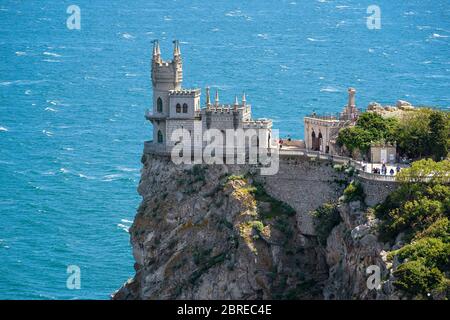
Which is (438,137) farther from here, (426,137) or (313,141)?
(313,141)

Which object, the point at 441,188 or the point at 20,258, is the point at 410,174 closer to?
the point at 441,188

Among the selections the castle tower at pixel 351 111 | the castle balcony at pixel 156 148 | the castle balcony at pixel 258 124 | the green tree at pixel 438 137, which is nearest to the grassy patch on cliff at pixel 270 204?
the castle balcony at pixel 258 124

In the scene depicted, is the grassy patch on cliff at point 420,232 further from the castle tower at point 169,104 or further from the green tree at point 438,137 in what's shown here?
the castle tower at point 169,104

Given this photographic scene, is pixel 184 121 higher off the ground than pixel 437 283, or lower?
higher
